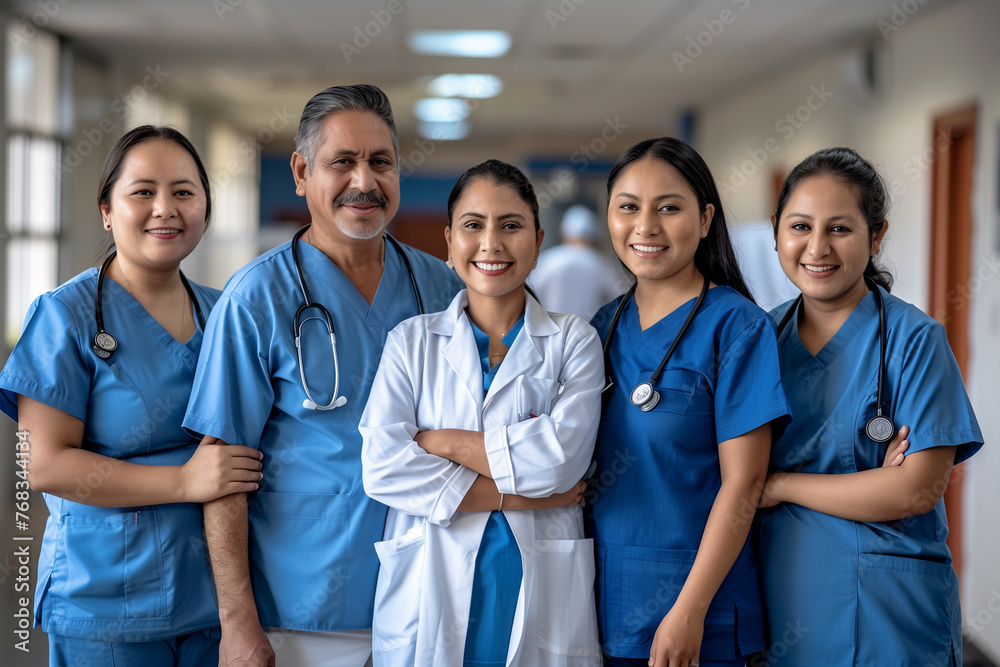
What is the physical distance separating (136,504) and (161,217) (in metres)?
0.54

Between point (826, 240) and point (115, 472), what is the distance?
4.47 ft

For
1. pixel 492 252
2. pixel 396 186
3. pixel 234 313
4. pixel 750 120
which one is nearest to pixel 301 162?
pixel 396 186

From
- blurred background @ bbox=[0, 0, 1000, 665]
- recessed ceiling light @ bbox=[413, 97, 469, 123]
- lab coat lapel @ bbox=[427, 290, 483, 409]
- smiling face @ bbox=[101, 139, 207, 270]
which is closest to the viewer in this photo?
lab coat lapel @ bbox=[427, 290, 483, 409]

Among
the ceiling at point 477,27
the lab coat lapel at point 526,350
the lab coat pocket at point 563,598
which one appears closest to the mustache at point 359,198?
the lab coat lapel at point 526,350

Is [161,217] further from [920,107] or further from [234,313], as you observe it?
[920,107]

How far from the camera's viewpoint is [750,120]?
6.70 metres

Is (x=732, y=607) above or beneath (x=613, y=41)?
beneath

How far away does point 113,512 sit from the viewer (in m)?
1.48

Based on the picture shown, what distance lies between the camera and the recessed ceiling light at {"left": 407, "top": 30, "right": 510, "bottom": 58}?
5078 millimetres

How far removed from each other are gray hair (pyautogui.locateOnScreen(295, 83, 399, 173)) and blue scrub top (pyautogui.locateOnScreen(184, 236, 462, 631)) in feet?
0.98

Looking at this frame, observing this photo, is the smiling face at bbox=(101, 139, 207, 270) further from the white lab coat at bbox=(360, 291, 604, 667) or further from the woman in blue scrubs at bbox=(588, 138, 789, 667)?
the woman in blue scrubs at bbox=(588, 138, 789, 667)

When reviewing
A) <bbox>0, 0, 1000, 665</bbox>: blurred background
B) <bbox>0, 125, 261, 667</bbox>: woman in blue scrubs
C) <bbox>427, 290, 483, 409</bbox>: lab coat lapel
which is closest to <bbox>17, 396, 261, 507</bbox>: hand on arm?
<bbox>0, 125, 261, 667</bbox>: woman in blue scrubs

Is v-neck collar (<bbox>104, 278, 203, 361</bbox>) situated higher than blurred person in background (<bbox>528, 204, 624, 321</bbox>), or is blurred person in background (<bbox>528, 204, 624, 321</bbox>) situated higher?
blurred person in background (<bbox>528, 204, 624, 321</bbox>)

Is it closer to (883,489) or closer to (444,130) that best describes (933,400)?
(883,489)
